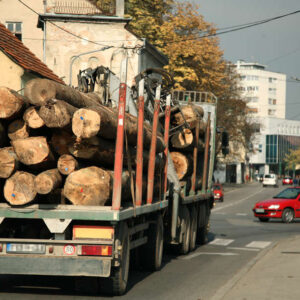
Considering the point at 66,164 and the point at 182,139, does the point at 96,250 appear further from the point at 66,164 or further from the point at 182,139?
the point at 182,139

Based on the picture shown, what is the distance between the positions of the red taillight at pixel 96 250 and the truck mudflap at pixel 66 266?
7cm

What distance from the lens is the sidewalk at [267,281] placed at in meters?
9.27

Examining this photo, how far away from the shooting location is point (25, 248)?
8938 mm

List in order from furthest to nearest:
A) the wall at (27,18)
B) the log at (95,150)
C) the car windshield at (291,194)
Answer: the wall at (27,18)
the car windshield at (291,194)
the log at (95,150)

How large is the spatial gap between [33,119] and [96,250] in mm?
1882

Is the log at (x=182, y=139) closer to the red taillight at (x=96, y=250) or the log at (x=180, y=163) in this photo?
the log at (x=180, y=163)

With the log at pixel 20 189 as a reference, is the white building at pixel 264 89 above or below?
above

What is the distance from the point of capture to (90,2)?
41.1 m

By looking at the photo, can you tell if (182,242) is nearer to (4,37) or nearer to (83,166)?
(83,166)

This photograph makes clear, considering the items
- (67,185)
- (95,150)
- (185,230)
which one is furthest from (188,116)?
(67,185)

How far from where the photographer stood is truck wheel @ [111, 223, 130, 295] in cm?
923

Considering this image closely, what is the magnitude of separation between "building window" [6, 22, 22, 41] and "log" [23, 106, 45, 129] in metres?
32.1

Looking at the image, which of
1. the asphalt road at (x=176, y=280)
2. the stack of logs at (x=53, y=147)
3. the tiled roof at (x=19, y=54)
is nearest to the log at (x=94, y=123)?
the stack of logs at (x=53, y=147)

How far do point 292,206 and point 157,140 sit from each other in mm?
17519
